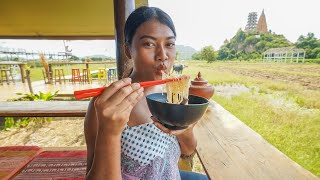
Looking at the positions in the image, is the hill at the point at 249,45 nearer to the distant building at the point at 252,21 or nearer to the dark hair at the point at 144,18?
the dark hair at the point at 144,18

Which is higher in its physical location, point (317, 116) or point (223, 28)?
point (223, 28)

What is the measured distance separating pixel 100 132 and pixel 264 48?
9.44m

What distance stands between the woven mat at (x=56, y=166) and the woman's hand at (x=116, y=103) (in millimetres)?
1797

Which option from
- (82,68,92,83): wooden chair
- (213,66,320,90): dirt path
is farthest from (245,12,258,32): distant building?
(82,68,92,83): wooden chair

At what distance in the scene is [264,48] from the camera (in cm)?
868

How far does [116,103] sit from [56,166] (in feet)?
7.16

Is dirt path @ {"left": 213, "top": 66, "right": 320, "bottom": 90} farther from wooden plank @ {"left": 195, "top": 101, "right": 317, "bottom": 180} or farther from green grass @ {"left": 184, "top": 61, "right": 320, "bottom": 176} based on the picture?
wooden plank @ {"left": 195, "top": 101, "right": 317, "bottom": 180}

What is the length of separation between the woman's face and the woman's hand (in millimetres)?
430

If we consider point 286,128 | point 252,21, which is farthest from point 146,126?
point 252,21

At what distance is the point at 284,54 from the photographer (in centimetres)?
778

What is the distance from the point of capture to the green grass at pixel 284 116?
522cm

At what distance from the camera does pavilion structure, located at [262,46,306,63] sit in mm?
6544

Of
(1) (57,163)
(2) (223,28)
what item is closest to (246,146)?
(1) (57,163)

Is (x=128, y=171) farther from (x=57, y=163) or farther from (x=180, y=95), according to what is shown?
(x=57, y=163)
